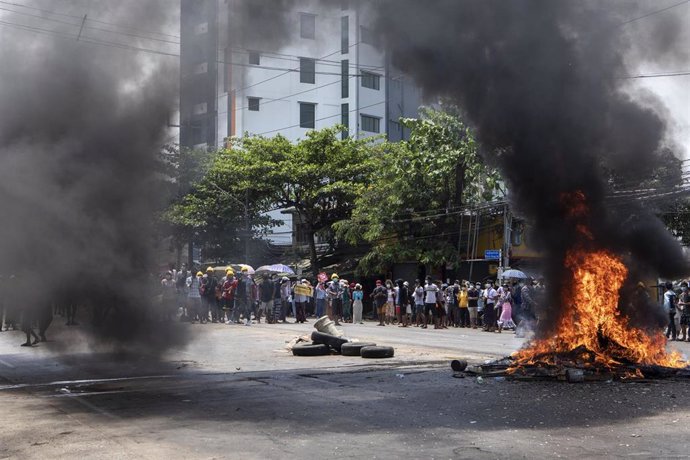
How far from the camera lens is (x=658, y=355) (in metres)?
11.6

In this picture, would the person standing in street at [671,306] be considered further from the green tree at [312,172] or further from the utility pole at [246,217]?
the utility pole at [246,217]

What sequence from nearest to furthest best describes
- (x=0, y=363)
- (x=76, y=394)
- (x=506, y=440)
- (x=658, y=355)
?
(x=506, y=440) → (x=76, y=394) → (x=658, y=355) → (x=0, y=363)

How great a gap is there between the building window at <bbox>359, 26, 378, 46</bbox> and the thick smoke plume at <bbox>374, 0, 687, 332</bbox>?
24 centimetres

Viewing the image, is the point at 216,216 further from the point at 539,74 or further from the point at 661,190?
the point at 539,74

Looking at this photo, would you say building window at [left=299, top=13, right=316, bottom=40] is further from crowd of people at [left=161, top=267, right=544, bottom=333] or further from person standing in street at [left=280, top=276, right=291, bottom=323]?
person standing in street at [left=280, top=276, right=291, bottom=323]

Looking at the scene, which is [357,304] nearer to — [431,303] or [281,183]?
[431,303]

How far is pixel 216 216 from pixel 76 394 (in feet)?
98.2

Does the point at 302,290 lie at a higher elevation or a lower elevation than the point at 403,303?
higher

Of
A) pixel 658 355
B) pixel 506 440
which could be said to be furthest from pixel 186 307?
pixel 506 440

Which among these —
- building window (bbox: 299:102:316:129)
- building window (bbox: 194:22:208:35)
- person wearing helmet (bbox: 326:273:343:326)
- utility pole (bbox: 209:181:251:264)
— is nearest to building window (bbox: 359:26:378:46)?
building window (bbox: 194:22:208:35)

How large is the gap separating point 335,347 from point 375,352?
105cm

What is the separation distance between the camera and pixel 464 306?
26938mm

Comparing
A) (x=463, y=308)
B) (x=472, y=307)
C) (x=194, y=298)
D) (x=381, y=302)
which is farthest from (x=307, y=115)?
(x=194, y=298)

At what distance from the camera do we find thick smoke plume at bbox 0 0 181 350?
1091 cm
